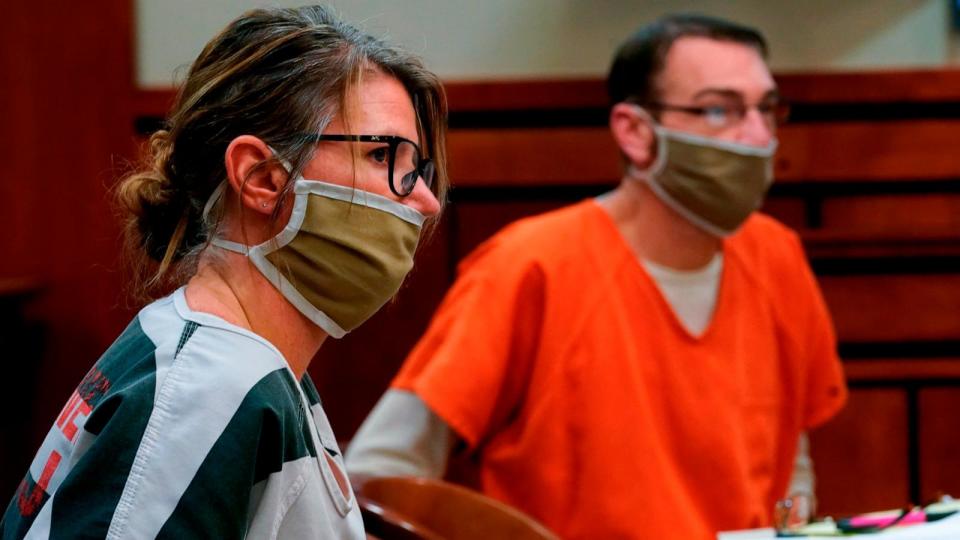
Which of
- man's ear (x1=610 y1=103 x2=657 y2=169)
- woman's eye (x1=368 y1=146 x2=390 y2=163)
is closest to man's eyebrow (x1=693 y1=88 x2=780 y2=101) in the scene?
man's ear (x1=610 y1=103 x2=657 y2=169)

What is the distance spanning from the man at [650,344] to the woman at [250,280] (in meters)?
0.84

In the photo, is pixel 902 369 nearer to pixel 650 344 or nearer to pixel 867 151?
pixel 867 151

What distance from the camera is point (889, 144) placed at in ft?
9.49

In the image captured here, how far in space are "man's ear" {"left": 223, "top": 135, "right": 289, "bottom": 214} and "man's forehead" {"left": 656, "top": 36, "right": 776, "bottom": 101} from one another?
128 centimetres

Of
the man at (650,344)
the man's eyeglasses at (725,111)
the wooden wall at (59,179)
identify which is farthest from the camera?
the wooden wall at (59,179)

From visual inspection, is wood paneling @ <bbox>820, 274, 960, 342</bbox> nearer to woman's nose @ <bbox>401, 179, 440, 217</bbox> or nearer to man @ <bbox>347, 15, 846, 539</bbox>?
man @ <bbox>347, 15, 846, 539</bbox>

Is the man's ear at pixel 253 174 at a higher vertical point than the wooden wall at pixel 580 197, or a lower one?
higher

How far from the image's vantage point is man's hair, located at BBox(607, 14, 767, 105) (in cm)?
218

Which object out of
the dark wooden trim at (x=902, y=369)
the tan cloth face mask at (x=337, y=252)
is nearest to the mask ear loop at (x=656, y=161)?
the dark wooden trim at (x=902, y=369)

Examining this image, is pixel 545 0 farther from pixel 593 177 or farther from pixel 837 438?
pixel 837 438

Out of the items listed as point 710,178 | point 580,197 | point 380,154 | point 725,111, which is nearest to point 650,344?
point 710,178

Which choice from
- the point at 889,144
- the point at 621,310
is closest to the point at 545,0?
the point at 889,144

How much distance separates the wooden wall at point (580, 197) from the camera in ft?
9.30

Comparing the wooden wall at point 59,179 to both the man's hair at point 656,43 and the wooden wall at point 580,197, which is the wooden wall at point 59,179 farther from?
the man's hair at point 656,43
